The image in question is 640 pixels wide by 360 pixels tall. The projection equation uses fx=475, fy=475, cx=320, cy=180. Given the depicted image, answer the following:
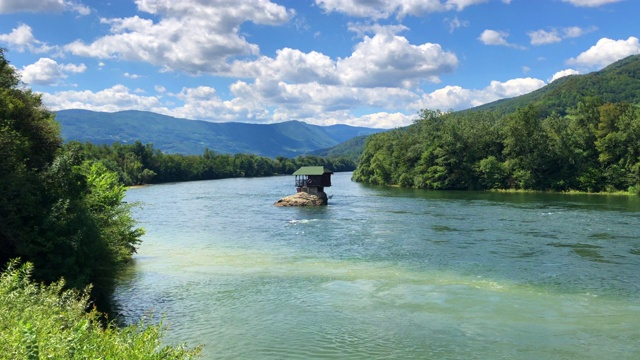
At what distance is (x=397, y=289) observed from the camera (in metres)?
22.6

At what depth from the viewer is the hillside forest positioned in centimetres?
8069

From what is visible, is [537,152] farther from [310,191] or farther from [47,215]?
[47,215]

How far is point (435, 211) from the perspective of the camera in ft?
182

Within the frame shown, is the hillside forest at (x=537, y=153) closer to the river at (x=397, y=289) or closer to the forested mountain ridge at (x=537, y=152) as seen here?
the forested mountain ridge at (x=537, y=152)

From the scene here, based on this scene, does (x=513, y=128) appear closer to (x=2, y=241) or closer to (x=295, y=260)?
(x=295, y=260)

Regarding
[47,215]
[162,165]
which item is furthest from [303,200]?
[162,165]

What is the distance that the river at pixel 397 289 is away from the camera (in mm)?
15969

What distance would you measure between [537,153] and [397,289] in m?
74.7

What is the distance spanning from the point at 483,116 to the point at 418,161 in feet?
70.5

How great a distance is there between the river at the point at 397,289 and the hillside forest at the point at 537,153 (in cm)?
4276

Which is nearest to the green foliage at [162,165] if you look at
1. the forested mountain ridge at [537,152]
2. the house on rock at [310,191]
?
the house on rock at [310,191]

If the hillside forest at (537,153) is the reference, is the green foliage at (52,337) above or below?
below

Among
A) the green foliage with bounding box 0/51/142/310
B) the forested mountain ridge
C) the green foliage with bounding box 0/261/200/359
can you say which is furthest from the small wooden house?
the green foliage with bounding box 0/261/200/359

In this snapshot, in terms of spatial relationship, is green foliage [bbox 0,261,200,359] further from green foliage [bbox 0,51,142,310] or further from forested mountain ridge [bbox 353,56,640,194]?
forested mountain ridge [bbox 353,56,640,194]
